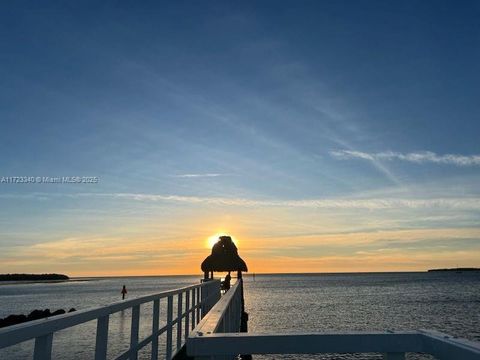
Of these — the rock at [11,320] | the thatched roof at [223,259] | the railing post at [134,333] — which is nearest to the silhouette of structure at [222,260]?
the thatched roof at [223,259]

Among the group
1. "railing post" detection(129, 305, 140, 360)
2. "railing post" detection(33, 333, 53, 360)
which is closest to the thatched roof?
A: "railing post" detection(129, 305, 140, 360)

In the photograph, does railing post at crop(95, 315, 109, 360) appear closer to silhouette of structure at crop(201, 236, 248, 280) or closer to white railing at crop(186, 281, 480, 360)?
white railing at crop(186, 281, 480, 360)

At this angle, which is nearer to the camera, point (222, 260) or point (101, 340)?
point (101, 340)

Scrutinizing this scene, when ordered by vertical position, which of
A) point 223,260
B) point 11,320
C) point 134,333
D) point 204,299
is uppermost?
point 223,260

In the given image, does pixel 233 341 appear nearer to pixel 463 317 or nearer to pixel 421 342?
pixel 421 342


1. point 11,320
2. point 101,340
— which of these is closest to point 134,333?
point 101,340

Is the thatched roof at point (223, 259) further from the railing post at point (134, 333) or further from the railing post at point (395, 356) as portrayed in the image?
the railing post at point (395, 356)

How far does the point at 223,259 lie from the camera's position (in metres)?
30.5

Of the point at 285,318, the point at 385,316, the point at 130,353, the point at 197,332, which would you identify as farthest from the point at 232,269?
the point at 197,332

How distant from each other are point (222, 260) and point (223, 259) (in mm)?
92

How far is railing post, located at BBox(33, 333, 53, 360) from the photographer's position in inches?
100

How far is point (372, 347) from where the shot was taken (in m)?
2.61

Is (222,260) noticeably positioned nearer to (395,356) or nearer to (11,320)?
(11,320)

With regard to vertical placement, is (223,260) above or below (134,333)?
above
